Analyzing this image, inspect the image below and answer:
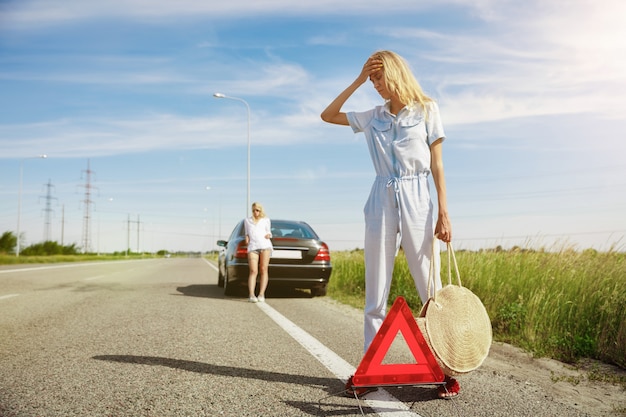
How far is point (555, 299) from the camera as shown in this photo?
20.2ft

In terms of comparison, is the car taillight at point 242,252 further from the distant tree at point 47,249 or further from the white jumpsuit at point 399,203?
the distant tree at point 47,249

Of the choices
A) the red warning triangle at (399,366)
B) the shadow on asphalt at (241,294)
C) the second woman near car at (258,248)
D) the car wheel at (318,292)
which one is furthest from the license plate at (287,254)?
the red warning triangle at (399,366)

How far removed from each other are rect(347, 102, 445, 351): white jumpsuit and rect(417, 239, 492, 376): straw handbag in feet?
0.55

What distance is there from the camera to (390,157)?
3576 millimetres

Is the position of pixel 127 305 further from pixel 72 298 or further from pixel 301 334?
pixel 301 334

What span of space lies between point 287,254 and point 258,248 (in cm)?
75

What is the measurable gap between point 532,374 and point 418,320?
164 cm

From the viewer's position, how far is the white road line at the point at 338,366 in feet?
10.7

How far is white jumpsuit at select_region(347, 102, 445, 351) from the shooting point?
353cm

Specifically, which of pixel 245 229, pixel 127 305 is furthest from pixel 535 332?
pixel 127 305

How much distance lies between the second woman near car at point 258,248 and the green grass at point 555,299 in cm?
181

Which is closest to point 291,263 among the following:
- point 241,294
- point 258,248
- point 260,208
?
point 258,248

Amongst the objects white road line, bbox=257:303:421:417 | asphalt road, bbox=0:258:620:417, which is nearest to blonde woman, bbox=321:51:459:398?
white road line, bbox=257:303:421:417

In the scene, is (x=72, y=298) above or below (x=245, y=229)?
below
